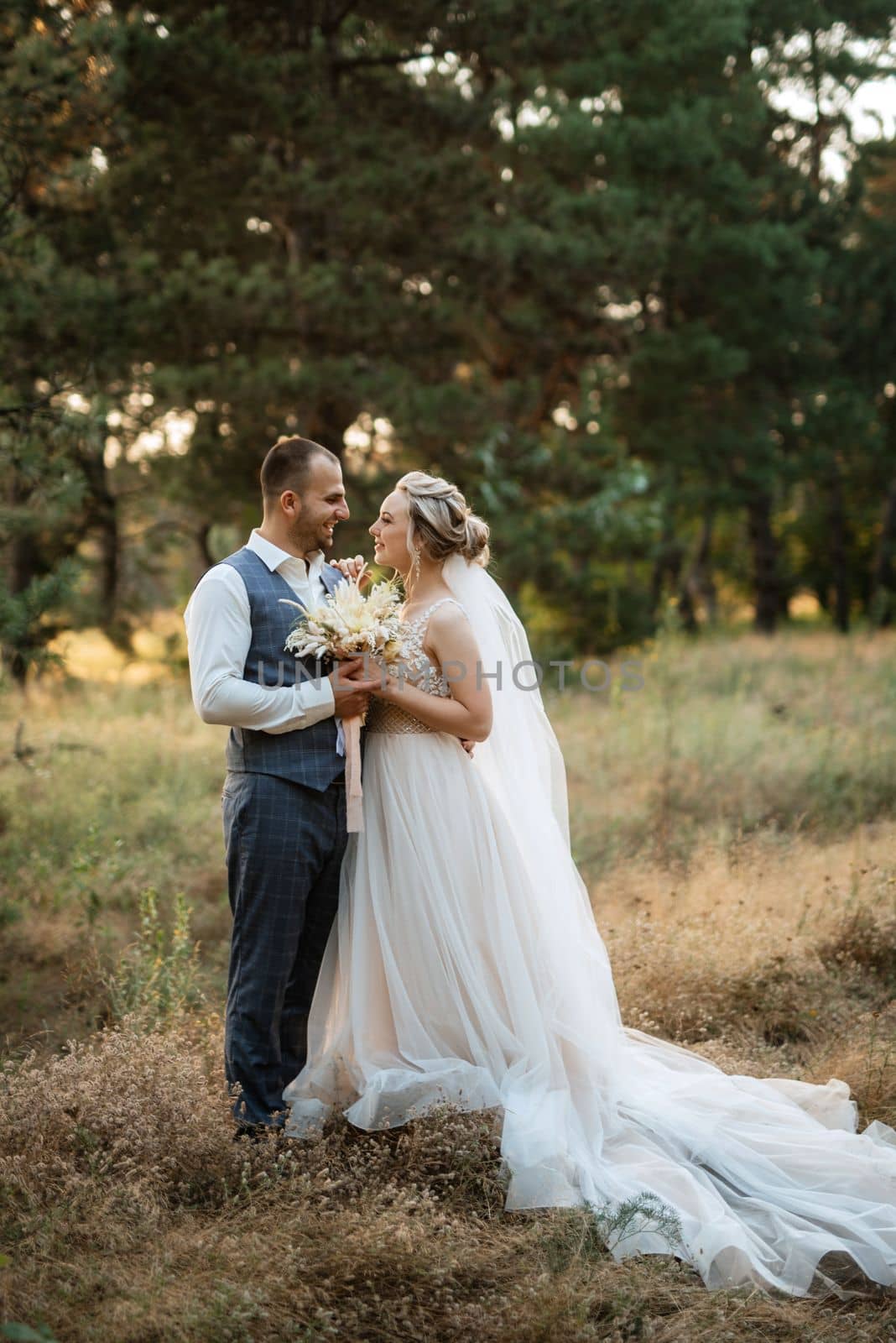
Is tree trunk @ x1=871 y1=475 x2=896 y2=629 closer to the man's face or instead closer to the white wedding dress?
the white wedding dress

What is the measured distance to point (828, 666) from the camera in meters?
13.5

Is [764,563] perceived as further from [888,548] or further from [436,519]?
[436,519]

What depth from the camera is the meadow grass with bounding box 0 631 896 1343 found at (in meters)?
3.04

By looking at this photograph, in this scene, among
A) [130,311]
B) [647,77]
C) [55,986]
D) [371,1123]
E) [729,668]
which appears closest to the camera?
[371,1123]

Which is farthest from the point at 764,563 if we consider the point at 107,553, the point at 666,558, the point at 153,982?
the point at 153,982

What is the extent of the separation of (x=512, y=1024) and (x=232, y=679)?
1.62 m

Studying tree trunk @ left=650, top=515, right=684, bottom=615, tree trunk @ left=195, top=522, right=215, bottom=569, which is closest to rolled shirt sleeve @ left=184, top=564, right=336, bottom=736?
tree trunk @ left=195, top=522, right=215, bottom=569

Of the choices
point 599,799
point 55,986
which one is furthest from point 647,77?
point 55,986

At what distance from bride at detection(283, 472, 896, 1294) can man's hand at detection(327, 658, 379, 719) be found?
8cm

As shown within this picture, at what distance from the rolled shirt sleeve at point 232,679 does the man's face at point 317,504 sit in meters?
0.33

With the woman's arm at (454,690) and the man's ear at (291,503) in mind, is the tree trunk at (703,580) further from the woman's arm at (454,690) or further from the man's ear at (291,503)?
the man's ear at (291,503)

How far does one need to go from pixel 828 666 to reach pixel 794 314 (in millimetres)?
8425

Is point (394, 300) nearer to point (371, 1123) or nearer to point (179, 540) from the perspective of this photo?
point (179, 540)

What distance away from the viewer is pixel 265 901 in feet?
12.4
